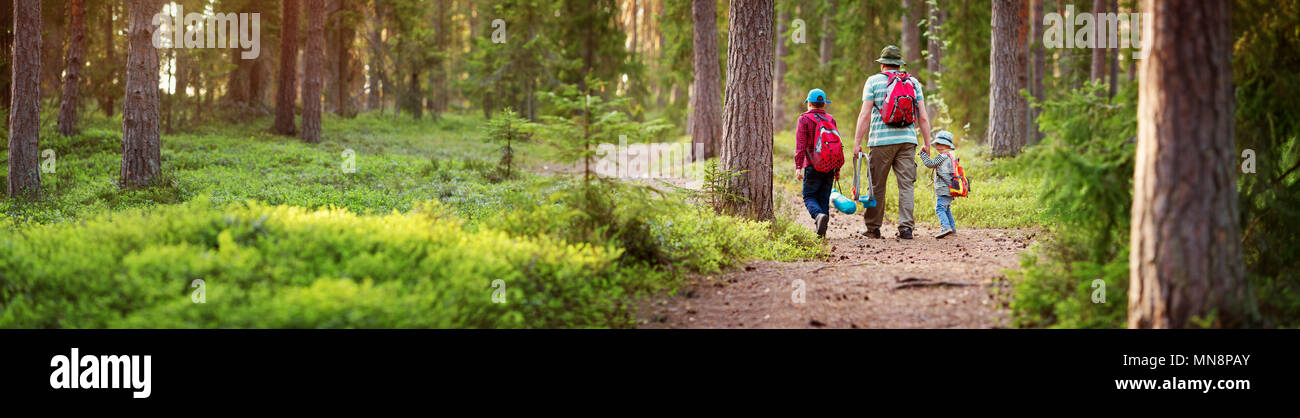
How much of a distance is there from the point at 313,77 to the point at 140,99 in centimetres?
924

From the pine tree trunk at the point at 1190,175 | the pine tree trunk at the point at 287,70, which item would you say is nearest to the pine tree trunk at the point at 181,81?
the pine tree trunk at the point at 287,70

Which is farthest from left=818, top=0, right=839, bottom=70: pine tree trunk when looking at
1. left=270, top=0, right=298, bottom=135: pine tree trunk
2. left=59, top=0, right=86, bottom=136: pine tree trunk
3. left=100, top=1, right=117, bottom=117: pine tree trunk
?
left=100, top=1, right=117, bottom=117: pine tree trunk

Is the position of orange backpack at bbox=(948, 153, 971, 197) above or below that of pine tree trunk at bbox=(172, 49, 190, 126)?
below

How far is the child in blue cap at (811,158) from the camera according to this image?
32.3ft

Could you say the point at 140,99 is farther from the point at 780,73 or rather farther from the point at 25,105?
the point at 780,73

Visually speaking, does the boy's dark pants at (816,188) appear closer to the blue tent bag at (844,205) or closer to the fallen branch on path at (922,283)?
the blue tent bag at (844,205)

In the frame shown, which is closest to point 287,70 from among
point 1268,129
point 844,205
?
point 844,205

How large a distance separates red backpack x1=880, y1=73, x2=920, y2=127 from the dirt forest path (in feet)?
5.54

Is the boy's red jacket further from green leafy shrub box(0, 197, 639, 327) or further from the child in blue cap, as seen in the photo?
green leafy shrub box(0, 197, 639, 327)

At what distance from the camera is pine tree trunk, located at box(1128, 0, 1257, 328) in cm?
461

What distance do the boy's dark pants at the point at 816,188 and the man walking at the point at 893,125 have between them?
1.68ft

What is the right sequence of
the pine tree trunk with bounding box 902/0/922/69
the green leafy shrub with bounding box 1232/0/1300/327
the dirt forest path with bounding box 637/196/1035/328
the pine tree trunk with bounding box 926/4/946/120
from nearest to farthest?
the green leafy shrub with bounding box 1232/0/1300/327 → the dirt forest path with bounding box 637/196/1035/328 → the pine tree trunk with bounding box 926/4/946/120 → the pine tree trunk with bounding box 902/0/922/69
